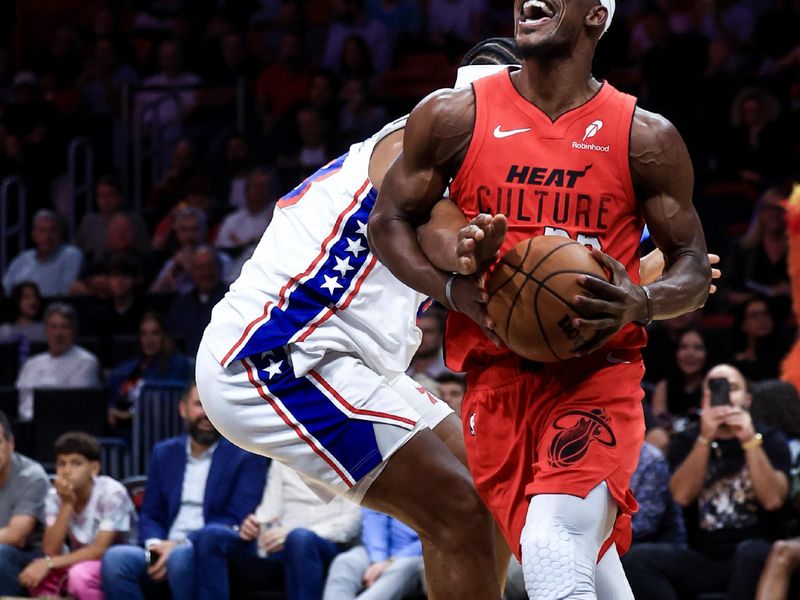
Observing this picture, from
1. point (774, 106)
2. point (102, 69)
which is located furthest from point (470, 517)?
point (102, 69)

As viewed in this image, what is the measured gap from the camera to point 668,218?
356 centimetres

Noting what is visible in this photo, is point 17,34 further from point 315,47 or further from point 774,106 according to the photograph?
point 774,106

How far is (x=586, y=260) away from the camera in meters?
3.30

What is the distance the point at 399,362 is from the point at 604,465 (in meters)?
1.03

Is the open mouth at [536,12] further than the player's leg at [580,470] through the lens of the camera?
Yes

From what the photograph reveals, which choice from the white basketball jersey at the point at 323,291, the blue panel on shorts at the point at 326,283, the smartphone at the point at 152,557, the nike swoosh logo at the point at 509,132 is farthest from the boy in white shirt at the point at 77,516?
the nike swoosh logo at the point at 509,132

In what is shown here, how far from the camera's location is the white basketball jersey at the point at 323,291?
419 centimetres

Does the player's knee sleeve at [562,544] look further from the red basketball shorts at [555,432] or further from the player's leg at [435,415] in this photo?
the player's leg at [435,415]

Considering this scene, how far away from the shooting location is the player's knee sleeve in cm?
338

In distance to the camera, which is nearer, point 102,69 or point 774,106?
point 774,106

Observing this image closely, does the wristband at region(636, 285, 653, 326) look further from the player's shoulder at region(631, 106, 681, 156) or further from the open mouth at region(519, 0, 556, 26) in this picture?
the open mouth at region(519, 0, 556, 26)

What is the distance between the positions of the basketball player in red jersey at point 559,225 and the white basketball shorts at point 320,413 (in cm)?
54

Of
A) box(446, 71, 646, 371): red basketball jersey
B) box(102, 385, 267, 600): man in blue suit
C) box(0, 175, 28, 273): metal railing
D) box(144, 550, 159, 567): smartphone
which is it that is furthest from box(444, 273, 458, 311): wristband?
box(0, 175, 28, 273): metal railing

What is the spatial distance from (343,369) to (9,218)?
9.00 m
